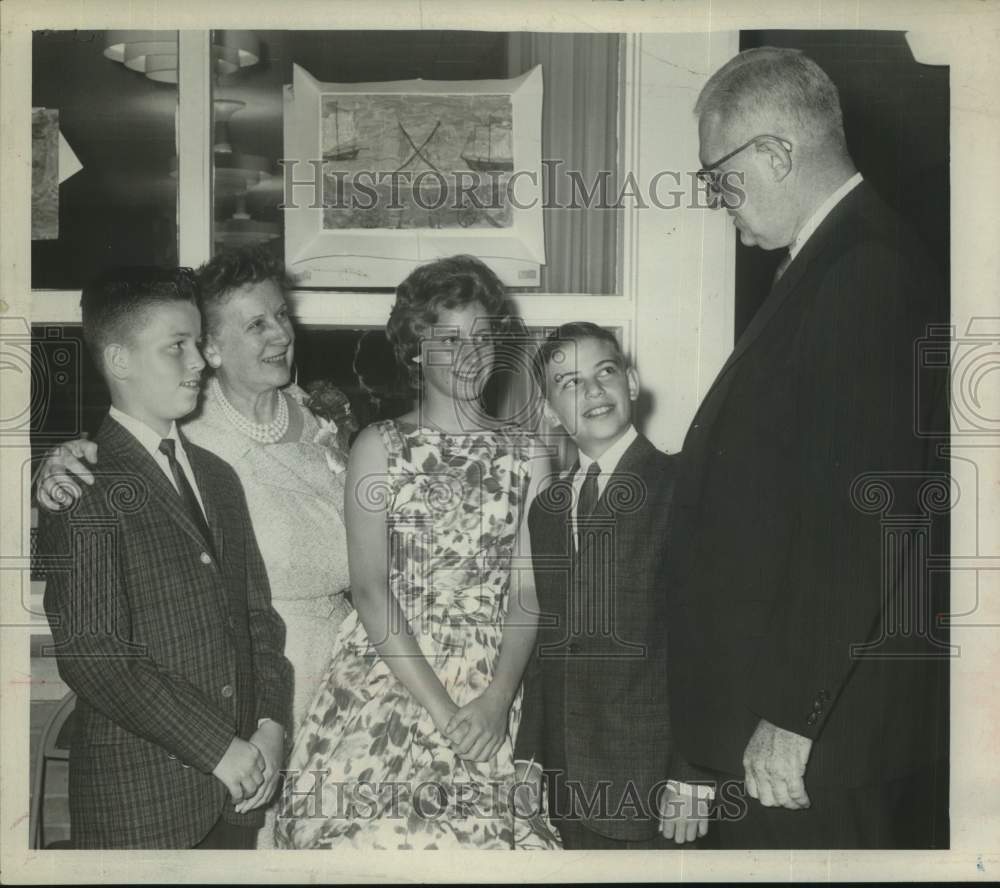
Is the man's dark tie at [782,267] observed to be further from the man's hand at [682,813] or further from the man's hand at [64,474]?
the man's hand at [64,474]

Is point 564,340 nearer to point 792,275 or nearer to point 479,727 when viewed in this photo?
point 792,275

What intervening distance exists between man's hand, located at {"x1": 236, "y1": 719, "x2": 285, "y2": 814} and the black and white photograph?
0.4 inches

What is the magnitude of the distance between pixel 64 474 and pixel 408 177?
0.84 metres

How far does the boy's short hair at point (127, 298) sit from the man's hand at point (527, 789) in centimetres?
105

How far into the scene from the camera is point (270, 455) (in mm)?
2072

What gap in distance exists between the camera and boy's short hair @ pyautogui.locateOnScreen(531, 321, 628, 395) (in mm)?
2082

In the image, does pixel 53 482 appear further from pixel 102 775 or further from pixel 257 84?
pixel 257 84

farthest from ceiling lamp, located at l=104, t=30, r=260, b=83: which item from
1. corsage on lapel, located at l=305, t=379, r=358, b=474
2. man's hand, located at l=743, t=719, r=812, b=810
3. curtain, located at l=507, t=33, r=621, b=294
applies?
man's hand, located at l=743, t=719, r=812, b=810

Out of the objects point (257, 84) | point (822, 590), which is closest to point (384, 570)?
point (822, 590)

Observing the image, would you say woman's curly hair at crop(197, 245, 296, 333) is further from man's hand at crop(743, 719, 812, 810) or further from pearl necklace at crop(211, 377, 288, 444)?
man's hand at crop(743, 719, 812, 810)

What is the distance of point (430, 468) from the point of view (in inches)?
81.5

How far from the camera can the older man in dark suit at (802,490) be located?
200cm

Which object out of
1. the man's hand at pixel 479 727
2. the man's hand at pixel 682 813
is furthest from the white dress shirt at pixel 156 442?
the man's hand at pixel 682 813

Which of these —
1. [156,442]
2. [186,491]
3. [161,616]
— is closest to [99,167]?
[156,442]
